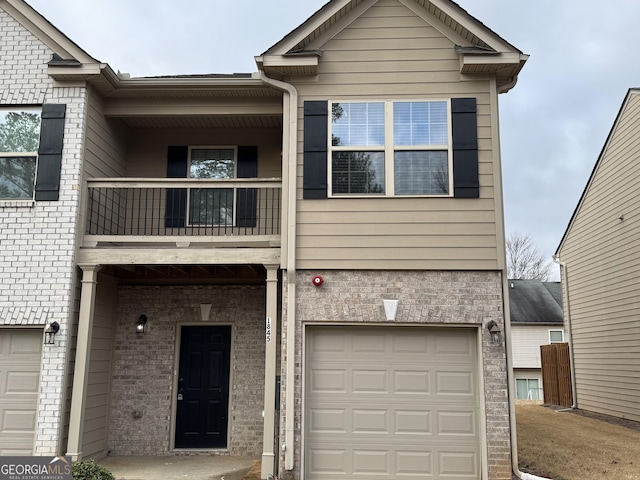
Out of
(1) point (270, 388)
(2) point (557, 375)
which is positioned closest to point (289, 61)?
(1) point (270, 388)

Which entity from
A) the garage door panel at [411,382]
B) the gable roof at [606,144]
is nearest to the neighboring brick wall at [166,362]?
the garage door panel at [411,382]

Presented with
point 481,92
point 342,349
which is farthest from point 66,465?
point 481,92

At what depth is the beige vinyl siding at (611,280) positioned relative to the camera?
480 inches

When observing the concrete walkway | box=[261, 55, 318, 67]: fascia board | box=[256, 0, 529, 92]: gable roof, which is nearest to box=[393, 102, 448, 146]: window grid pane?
box=[256, 0, 529, 92]: gable roof

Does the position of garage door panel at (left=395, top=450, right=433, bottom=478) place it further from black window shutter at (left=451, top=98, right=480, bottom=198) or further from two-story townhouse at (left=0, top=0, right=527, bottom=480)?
black window shutter at (left=451, top=98, right=480, bottom=198)

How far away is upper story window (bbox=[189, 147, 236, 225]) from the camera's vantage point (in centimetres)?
955

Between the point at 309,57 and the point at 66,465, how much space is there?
19.2 ft

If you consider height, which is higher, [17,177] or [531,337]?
[17,177]

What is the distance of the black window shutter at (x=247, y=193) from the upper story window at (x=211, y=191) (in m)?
0.12

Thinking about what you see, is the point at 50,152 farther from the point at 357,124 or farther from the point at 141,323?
the point at 357,124

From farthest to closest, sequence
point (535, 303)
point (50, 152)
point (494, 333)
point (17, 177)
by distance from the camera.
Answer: point (535, 303) < point (17, 177) < point (50, 152) < point (494, 333)

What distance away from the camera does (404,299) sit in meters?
7.59

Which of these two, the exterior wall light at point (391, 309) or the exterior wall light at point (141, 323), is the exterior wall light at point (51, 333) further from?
the exterior wall light at point (391, 309)

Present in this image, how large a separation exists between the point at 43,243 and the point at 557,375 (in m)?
14.4
